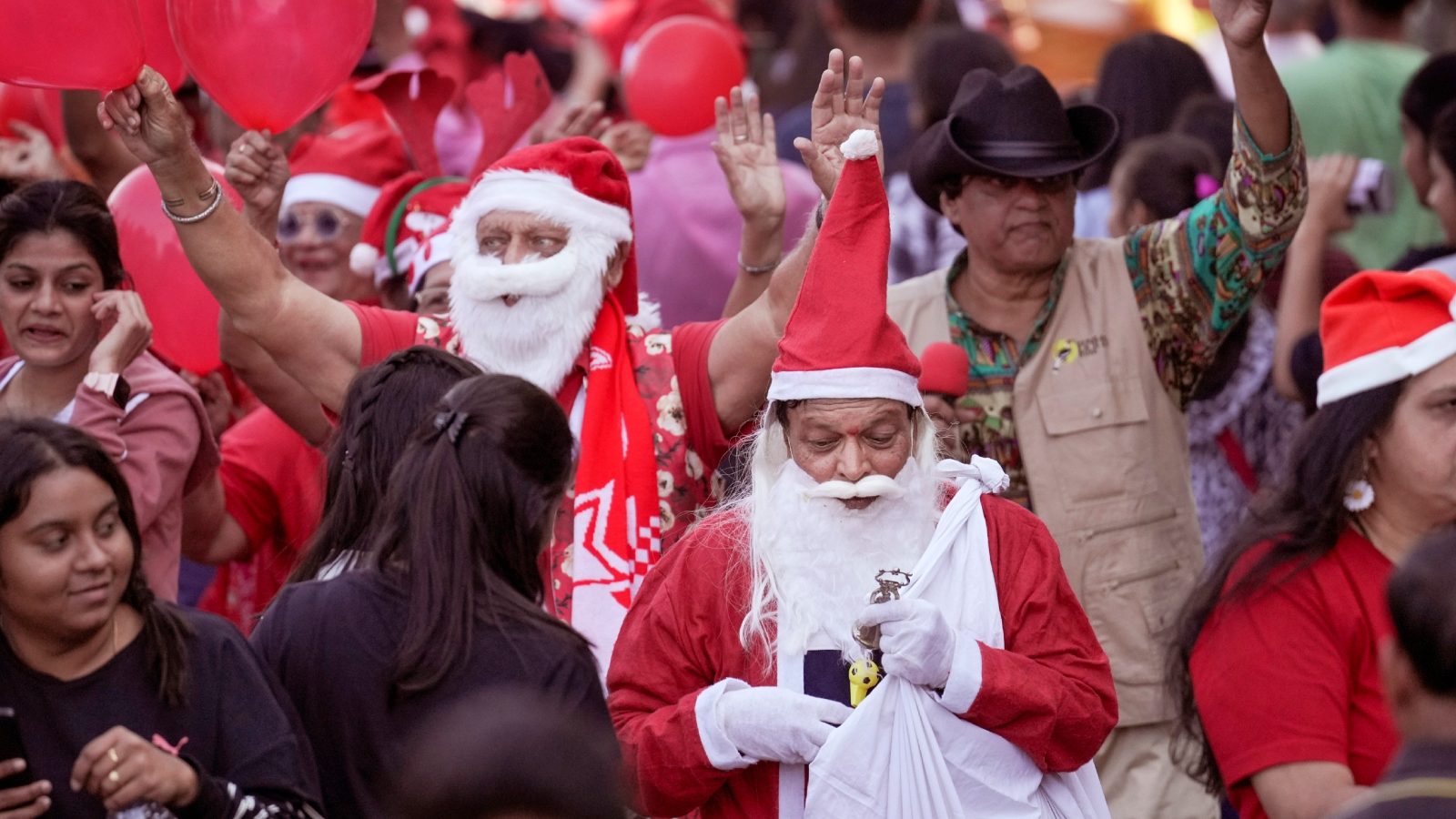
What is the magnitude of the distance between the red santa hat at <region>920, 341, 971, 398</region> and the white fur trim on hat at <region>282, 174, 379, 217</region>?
2431mm

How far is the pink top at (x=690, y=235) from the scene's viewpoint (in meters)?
7.00

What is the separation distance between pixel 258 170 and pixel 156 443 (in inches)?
28.5

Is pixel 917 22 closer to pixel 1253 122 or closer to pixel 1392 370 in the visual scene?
pixel 1253 122

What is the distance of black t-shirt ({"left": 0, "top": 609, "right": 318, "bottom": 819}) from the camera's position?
10.5 feet

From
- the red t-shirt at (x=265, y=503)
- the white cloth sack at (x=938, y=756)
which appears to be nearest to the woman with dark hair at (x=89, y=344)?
the red t-shirt at (x=265, y=503)

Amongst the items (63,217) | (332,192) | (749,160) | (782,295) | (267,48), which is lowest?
(782,295)

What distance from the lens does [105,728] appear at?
323cm

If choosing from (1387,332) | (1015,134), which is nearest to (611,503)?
(1015,134)

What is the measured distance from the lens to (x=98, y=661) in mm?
3305

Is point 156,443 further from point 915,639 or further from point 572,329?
point 915,639

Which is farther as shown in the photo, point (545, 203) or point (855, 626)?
point (545, 203)

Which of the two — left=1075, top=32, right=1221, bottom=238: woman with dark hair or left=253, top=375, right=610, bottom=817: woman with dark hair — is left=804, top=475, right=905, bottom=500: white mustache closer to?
left=253, top=375, right=610, bottom=817: woman with dark hair

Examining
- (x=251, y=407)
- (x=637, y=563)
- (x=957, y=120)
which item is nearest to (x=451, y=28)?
(x=251, y=407)

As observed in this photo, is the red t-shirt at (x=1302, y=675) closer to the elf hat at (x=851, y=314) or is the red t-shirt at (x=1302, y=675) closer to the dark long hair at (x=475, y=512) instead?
the elf hat at (x=851, y=314)
